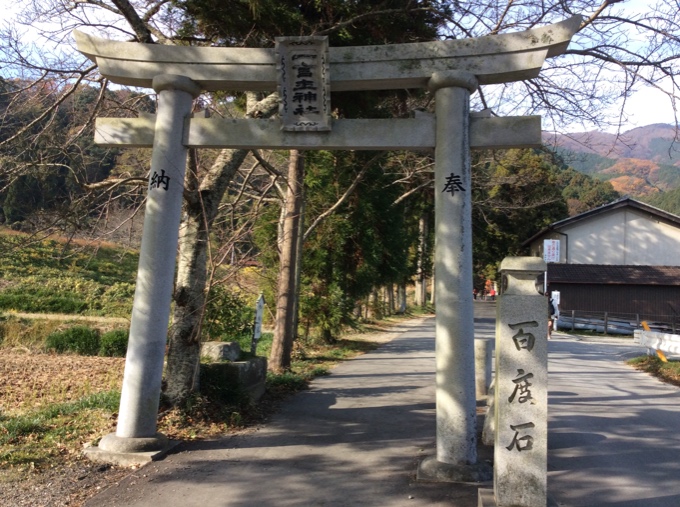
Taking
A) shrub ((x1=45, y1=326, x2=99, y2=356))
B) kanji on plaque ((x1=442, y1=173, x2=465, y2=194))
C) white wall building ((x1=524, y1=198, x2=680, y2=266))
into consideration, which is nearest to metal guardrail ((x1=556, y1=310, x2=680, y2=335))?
white wall building ((x1=524, y1=198, x2=680, y2=266))

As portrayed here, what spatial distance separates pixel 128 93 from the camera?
37.7 ft

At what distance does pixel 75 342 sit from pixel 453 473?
485 inches

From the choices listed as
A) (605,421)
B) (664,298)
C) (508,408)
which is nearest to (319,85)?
(508,408)

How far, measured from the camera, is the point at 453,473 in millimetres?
5602

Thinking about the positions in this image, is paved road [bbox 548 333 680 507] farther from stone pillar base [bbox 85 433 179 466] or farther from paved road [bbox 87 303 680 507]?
stone pillar base [bbox 85 433 179 466]

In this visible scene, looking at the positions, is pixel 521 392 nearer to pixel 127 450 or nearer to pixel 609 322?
pixel 127 450

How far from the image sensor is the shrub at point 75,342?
49.0 feet

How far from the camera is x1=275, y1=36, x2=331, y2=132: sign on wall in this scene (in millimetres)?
6445

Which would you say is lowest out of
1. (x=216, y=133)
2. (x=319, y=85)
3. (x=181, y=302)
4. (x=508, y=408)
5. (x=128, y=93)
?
(x=508, y=408)

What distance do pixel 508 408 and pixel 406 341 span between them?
16.1 meters

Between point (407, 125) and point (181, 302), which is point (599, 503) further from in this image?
point (181, 302)

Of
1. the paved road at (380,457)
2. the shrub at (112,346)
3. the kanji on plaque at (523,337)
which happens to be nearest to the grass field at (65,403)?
the paved road at (380,457)

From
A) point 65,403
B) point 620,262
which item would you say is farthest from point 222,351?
point 620,262

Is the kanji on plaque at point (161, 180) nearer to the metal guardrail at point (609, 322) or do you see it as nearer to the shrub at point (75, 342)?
the shrub at point (75, 342)
